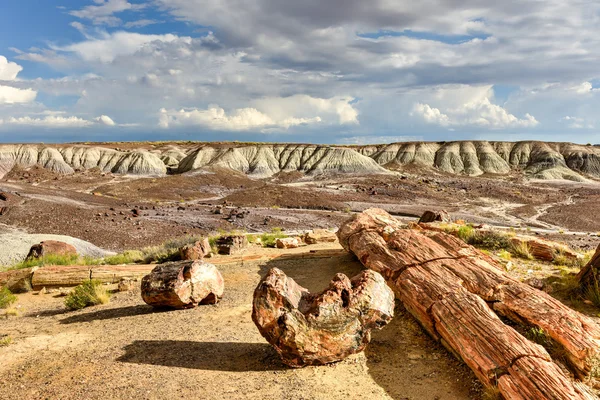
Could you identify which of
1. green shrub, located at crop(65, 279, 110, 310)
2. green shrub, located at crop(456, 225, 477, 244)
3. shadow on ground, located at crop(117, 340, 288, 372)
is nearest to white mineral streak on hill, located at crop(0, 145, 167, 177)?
green shrub, located at crop(65, 279, 110, 310)

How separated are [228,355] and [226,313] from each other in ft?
7.45

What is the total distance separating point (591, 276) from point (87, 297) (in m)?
11.9

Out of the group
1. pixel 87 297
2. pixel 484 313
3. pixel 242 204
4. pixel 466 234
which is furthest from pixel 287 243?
pixel 242 204

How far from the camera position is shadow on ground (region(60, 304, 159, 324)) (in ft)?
33.6

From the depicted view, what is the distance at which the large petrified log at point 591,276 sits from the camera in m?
9.05

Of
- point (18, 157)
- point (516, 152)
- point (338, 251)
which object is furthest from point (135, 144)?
point (338, 251)

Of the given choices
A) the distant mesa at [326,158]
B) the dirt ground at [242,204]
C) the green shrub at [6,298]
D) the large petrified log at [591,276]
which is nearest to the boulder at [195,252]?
the green shrub at [6,298]

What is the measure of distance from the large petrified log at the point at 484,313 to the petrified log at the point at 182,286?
3815 millimetres

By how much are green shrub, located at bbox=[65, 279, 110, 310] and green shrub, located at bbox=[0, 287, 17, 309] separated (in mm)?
1900

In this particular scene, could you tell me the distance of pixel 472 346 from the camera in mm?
6406

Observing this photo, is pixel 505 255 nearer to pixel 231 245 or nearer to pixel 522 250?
pixel 522 250

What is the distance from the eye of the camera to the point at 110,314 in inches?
412

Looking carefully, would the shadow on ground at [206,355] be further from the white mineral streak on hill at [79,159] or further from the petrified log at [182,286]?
the white mineral streak on hill at [79,159]

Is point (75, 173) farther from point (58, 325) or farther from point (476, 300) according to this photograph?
point (476, 300)
